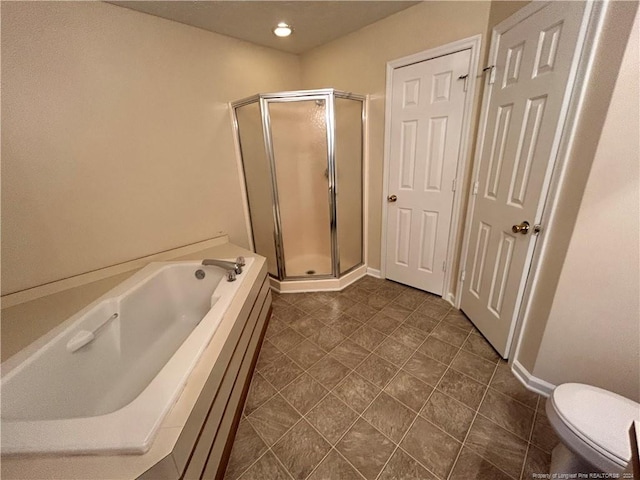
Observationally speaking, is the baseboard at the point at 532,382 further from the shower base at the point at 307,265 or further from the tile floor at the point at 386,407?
the shower base at the point at 307,265

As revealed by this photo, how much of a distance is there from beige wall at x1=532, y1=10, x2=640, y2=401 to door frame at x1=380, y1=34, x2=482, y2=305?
86 centimetres

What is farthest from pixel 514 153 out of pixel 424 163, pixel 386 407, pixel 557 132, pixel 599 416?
pixel 386 407

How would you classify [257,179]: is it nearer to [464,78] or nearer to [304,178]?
[304,178]

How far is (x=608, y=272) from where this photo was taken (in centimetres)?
105

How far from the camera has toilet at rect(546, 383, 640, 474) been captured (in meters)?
0.77

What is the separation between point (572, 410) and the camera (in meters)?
0.87

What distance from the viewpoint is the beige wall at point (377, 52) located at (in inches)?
64.4

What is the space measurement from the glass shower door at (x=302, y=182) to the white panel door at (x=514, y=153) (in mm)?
1220

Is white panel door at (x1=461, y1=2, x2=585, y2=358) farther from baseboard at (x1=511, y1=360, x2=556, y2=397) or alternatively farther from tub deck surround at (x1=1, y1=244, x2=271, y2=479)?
tub deck surround at (x1=1, y1=244, x2=271, y2=479)

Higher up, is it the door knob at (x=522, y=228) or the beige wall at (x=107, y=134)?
the beige wall at (x=107, y=134)

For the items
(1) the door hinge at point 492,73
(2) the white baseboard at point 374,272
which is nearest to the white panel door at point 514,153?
(1) the door hinge at point 492,73

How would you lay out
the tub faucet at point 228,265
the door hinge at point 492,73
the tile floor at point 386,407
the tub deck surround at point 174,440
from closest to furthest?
the tub deck surround at point 174,440 < the tile floor at point 386,407 < the door hinge at point 492,73 < the tub faucet at point 228,265

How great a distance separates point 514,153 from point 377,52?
54.7 inches

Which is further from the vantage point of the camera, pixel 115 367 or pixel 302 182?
pixel 302 182
